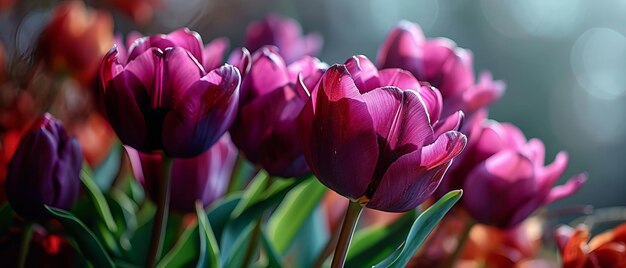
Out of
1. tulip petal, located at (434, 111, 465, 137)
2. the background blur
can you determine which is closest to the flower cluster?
tulip petal, located at (434, 111, 465, 137)

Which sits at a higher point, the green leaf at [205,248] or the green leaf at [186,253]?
the green leaf at [205,248]

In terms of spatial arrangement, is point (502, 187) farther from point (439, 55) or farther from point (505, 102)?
point (505, 102)

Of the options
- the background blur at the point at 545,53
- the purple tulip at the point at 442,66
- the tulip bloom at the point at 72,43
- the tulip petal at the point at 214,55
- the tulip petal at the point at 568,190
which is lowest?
the background blur at the point at 545,53

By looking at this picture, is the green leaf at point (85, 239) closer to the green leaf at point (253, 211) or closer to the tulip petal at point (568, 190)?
the green leaf at point (253, 211)

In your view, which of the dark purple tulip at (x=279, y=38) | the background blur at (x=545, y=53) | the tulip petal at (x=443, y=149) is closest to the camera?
the tulip petal at (x=443, y=149)

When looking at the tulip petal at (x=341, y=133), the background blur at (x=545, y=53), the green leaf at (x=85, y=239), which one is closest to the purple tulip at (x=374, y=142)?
the tulip petal at (x=341, y=133)

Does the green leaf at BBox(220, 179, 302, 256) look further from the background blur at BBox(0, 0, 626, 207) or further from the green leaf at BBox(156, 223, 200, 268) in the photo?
the background blur at BBox(0, 0, 626, 207)

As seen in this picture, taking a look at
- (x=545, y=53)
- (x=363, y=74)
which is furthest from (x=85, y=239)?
(x=545, y=53)
